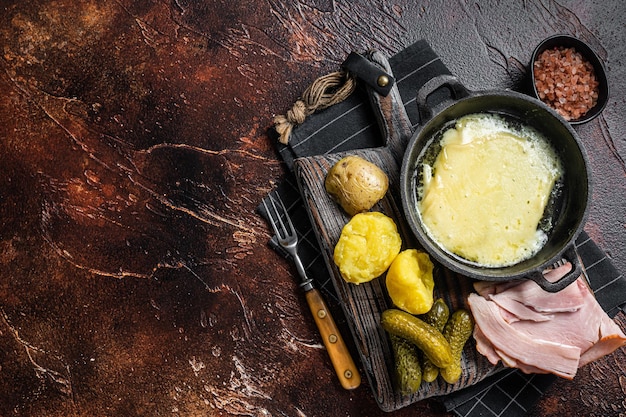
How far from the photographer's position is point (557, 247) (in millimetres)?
2070

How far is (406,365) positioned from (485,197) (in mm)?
595

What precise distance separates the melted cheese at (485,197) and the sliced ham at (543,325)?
0.39 feet

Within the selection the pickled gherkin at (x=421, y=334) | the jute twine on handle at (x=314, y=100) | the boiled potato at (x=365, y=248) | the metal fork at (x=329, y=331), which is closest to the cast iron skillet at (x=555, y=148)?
the boiled potato at (x=365, y=248)

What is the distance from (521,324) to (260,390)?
3.09 ft

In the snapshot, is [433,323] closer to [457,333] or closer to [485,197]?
[457,333]

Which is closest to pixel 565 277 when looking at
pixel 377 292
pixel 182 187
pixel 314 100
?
pixel 377 292

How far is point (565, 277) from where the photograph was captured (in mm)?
1985

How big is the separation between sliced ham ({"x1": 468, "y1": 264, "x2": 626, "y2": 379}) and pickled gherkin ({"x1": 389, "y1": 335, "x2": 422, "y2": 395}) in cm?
21

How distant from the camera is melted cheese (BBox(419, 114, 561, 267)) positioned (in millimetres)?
2059

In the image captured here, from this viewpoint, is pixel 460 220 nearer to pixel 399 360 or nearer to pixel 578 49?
pixel 399 360

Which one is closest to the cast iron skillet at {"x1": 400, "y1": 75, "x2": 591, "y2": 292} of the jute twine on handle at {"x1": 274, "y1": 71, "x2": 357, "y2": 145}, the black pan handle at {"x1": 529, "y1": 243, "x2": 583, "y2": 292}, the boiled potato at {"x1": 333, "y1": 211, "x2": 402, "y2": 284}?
the black pan handle at {"x1": 529, "y1": 243, "x2": 583, "y2": 292}

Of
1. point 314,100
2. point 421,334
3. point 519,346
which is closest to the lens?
point 421,334

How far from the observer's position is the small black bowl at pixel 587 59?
223cm

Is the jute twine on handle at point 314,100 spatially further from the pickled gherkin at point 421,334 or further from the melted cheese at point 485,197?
the pickled gherkin at point 421,334
